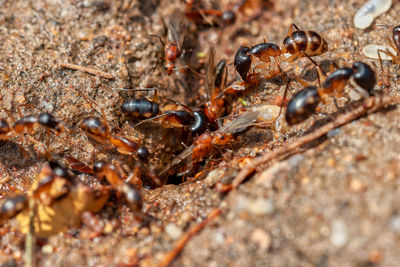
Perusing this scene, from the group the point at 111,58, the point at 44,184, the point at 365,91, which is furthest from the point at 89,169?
the point at 365,91

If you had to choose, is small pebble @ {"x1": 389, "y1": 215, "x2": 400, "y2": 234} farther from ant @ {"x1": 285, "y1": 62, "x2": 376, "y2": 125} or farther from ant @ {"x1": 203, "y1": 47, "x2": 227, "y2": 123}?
ant @ {"x1": 203, "y1": 47, "x2": 227, "y2": 123}

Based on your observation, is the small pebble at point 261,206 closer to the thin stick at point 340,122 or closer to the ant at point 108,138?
the thin stick at point 340,122

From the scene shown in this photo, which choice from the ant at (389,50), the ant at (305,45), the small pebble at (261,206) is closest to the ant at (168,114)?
the ant at (305,45)

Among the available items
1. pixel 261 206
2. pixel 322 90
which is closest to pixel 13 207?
pixel 261 206

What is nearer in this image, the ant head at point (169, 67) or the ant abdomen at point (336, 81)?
the ant abdomen at point (336, 81)

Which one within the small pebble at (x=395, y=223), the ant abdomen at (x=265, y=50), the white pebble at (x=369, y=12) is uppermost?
the white pebble at (x=369, y=12)

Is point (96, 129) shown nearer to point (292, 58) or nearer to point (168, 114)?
point (168, 114)

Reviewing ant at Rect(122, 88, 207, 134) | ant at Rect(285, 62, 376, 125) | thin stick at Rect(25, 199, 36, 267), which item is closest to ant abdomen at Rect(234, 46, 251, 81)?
ant at Rect(122, 88, 207, 134)

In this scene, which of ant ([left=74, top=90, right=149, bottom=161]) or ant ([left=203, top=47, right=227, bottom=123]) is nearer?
ant ([left=74, top=90, right=149, bottom=161])

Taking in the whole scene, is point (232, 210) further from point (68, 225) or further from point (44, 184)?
point (44, 184)
